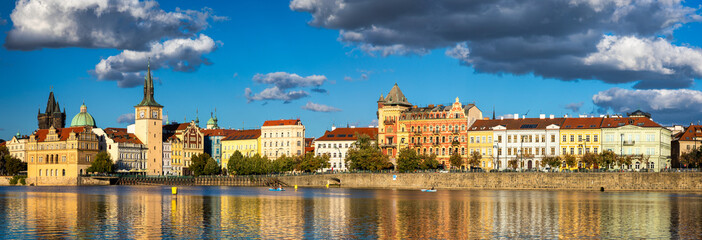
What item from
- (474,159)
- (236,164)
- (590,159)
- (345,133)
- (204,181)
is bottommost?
(204,181)

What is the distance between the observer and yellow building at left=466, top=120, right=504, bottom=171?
167 meters

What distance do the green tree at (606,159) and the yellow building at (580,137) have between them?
893cm

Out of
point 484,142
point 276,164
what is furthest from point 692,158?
point 276,164

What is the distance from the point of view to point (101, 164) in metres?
193

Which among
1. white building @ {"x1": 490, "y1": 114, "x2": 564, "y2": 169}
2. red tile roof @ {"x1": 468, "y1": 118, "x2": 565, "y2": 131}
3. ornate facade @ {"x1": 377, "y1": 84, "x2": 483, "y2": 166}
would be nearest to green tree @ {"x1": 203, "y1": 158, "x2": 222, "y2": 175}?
ornate facade @ {"x1": 377, "y1": 84, "x2": 483, "y2": 166}

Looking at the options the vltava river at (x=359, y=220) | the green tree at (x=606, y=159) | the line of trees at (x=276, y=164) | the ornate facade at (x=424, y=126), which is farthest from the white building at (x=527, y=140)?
the vltava river at (x=359, y=220)

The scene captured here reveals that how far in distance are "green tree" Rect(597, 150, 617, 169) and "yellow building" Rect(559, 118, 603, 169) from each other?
893 centimetres

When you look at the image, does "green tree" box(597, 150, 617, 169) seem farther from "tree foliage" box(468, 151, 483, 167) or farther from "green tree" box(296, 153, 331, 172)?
"green tree" box(296, 153, 331, 172)

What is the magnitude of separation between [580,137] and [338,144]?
56.4 m

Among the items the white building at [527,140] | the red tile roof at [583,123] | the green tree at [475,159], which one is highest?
the red tile roof at [583,123]

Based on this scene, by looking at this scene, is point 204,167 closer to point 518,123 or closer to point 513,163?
point 518,123

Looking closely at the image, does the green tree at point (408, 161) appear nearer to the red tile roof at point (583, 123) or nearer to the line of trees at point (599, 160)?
the line of trees at point (599, 160)

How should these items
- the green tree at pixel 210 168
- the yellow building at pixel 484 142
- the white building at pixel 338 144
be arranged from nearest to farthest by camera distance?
→ the yellow building at pixel 484 142
the white building at pixel 338 144
the green tree at pixel 210 168

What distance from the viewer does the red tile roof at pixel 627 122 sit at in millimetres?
154000
